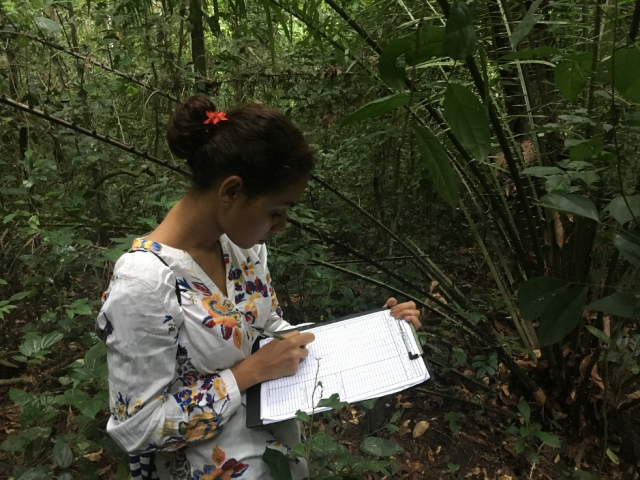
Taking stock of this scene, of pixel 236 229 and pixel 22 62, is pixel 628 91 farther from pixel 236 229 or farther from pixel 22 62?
pixel 22 62

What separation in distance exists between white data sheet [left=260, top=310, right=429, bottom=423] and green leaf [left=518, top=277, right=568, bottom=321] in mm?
245

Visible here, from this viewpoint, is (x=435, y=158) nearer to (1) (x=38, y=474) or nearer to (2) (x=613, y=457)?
(1) (x=38, y=474)

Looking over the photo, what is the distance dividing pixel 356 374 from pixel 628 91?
737 millimetres

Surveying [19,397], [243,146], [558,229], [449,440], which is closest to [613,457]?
[449,440]

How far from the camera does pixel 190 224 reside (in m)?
0.94

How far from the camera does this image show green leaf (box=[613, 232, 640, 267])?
28.4 inches

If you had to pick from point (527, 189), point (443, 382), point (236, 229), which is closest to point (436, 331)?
point (443, 382)

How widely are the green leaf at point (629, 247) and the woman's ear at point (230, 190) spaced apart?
707 mm

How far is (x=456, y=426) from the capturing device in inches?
67.7

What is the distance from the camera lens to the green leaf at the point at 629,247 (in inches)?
28.4

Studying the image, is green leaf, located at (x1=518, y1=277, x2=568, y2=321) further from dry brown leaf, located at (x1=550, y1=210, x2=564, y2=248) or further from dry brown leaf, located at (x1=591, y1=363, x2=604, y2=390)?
dry brown leaf, located at (x1=591, y1=363, x2=604, y2=390)

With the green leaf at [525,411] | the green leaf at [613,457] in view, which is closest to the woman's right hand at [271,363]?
the green leaf at [525,411]

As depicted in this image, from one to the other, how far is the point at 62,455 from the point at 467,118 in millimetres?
1223

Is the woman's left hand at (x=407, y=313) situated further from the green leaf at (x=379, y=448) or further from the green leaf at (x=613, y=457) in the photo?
the green leaf at (x=613, y=457)
